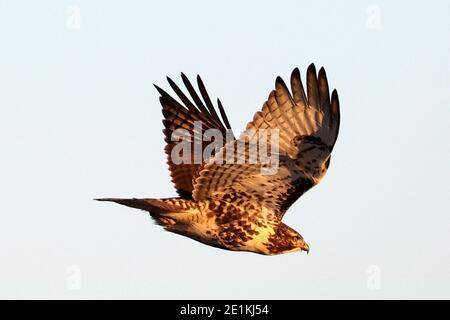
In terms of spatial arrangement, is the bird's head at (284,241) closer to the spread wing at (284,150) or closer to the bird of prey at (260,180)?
the bird of prey at (260,180)

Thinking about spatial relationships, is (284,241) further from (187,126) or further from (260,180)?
(187,126)

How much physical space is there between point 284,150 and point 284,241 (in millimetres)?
1300

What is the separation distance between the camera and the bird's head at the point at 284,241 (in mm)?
12094

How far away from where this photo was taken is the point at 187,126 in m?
13.2

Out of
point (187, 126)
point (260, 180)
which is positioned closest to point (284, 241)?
point (260, 180)

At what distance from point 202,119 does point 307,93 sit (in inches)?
91.9

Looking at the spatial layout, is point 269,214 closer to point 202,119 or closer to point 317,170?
point 317,170

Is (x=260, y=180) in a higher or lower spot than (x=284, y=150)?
lower

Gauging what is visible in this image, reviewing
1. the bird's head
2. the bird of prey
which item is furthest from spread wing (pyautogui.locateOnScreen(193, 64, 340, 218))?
the bird's head

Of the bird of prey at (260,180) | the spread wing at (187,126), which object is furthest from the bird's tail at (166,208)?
the spread wing at (187,126)

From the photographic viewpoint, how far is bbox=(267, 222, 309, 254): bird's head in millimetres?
12094

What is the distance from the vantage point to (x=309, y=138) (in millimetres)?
11367

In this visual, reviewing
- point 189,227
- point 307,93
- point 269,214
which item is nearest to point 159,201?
point 189,227

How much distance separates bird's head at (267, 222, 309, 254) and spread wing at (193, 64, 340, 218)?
0.40 metres
